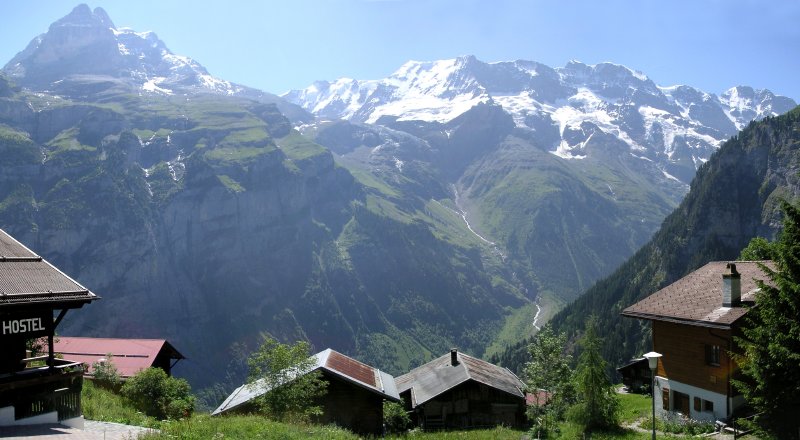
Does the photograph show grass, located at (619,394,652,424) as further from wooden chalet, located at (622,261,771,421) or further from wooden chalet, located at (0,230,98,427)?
wooden chalet, located at (0,230,98,427)

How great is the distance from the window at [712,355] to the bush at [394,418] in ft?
71.3

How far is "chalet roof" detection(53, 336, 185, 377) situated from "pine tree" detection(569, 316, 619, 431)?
3205 cm

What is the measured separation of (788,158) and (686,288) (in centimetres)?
14765

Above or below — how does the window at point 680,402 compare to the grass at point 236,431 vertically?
below

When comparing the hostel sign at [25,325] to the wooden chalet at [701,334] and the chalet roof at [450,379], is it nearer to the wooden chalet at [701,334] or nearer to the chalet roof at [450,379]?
the wooden chalet at [701,334]

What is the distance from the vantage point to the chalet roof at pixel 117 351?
4525 centimetres

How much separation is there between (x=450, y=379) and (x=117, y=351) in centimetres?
2879

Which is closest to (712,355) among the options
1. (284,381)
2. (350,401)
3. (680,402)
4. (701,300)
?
(701,300)

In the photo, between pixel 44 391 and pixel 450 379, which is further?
pixel 450 379

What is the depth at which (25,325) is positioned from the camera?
20.5m

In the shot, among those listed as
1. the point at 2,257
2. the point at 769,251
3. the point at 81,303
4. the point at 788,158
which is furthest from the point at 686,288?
the point at 788,158

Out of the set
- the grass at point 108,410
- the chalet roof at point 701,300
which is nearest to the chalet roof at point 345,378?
the grass at point 108,410

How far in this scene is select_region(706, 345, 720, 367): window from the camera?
35.6 m

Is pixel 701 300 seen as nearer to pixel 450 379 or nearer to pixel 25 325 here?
pixel 450 379
